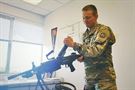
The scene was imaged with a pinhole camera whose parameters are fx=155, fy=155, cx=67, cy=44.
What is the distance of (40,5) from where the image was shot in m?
4.27

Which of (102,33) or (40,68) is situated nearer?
(40,68)

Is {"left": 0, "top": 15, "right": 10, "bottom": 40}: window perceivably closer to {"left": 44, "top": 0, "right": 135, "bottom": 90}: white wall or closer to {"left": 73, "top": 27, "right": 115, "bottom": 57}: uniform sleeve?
{"left": 44, "top": 0, "right": 135, "bottom": 90}: white wall

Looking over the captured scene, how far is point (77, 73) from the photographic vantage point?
3520 millimetres

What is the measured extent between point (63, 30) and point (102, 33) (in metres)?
2.64

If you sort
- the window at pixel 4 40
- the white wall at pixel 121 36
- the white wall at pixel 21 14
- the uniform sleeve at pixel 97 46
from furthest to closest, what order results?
the white wall at pixel 21 14 → the window at pixel 4 40 → the white wall at pixel 121 36 → the uniform sleeve at pixel 97 46

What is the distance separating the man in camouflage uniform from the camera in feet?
4.75

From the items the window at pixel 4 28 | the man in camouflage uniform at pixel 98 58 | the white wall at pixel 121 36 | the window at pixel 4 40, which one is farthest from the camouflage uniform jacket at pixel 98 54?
the window at pixel 4 28

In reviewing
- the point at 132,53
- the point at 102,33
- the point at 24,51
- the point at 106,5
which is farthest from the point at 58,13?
the point at 102,33

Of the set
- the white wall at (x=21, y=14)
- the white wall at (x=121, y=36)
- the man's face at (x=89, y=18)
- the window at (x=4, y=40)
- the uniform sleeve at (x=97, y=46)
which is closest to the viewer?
the uniform sleeve at (x=97, y=46)

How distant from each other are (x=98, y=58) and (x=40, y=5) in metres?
3.16

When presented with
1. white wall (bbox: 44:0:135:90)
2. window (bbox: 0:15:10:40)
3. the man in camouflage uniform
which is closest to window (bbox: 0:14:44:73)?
window (bbox: 0:15:10:40)

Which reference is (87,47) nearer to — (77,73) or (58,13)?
(77,73)

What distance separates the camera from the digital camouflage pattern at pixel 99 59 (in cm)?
145

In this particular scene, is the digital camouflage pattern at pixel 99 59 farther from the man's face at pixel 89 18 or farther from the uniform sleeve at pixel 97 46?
the man's face at pixel 89 18
